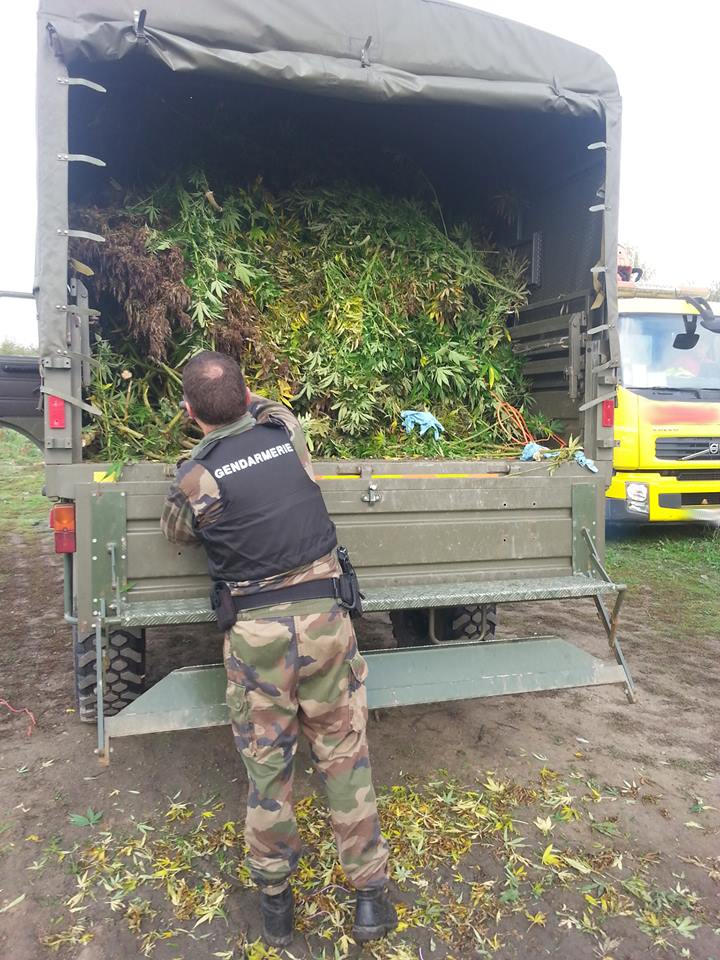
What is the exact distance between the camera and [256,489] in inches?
99.2

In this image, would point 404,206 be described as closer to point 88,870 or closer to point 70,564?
point 70,564

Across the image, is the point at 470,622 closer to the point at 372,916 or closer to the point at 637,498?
the point at 372,916

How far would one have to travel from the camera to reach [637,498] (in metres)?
7.58

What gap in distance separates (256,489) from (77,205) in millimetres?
2499

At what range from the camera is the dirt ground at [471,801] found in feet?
7.93

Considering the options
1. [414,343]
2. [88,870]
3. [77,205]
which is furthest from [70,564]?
[414,343]

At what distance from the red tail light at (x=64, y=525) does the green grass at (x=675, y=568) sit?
14.8 ft

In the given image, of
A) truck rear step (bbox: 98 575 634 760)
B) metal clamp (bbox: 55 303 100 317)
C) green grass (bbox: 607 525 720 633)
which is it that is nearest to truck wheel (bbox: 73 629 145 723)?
truck rear step (bbox: 98 575 634 760)

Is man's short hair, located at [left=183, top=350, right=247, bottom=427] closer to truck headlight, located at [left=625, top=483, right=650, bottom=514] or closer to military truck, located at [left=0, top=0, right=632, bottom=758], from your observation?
military truck, located at [left=0, top=0, right=632, bottom=758]

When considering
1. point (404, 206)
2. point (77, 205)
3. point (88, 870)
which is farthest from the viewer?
point (404, 206)

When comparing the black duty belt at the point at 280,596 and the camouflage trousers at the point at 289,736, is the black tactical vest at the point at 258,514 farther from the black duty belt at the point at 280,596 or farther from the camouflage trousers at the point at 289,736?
the camouflage trousers at the point at 289,736

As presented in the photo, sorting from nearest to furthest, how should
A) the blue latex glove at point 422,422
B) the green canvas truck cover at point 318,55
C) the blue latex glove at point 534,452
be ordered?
the green canvas truck cover at point 318,55 < the blue latex glove at point 534,452 < the blue latex glove at point 422,422

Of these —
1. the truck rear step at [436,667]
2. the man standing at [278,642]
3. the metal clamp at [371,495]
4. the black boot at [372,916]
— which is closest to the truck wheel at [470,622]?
the truck rear step at [436,667]

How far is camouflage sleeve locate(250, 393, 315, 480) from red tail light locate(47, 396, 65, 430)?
2.86ft
